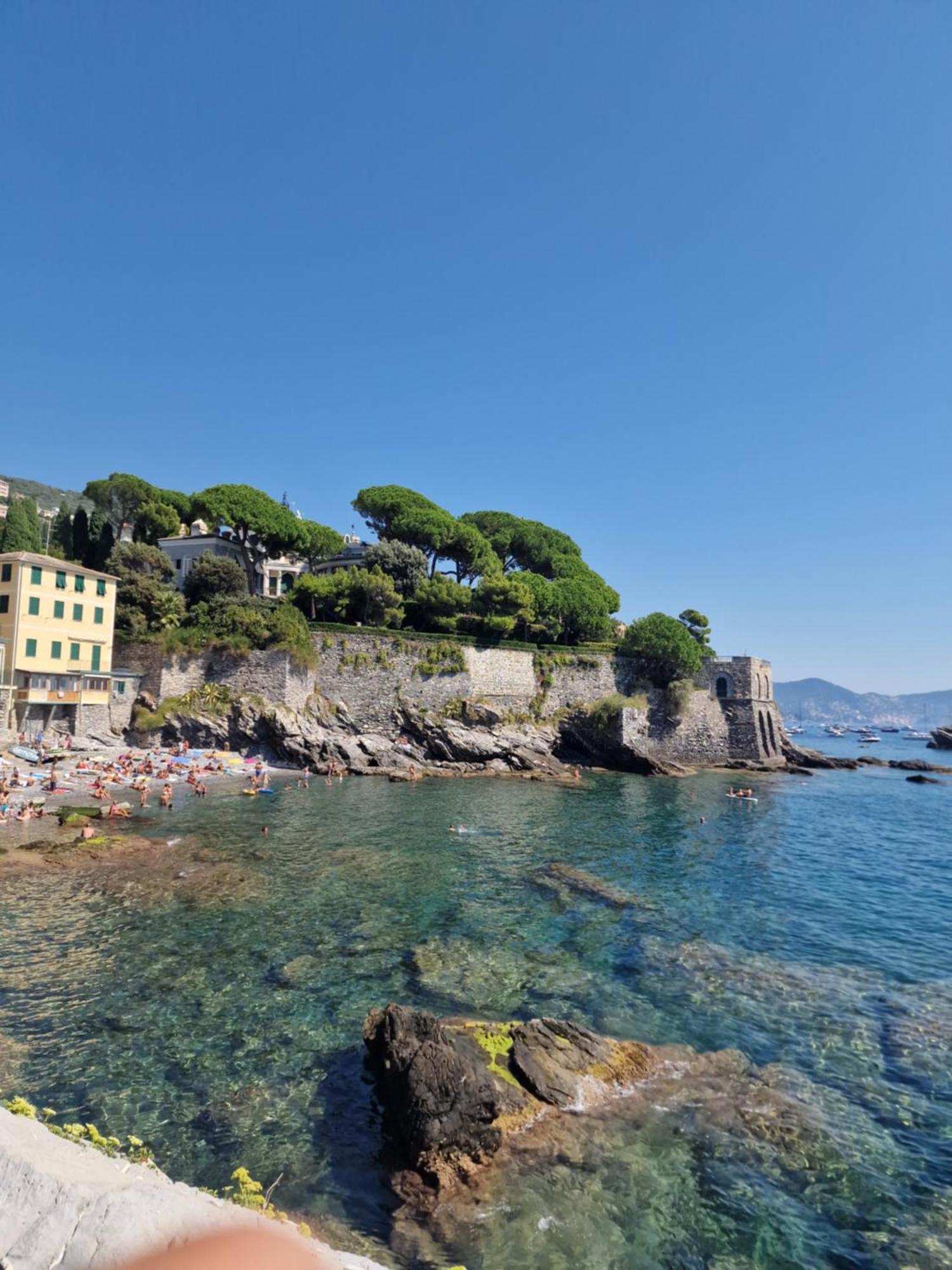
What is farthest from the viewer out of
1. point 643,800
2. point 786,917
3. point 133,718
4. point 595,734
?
point 595,734

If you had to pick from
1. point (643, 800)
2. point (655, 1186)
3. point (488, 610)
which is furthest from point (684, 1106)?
point (488, 610)

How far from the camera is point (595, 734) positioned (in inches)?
2034

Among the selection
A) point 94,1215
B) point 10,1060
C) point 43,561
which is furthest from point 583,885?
point 43,561

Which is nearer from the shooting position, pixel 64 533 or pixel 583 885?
pixel 583 885

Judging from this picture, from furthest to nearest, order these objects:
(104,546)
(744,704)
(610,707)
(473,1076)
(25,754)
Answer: (744,704) → (610,707) → (104,546) → (25,754) → (473,1076)

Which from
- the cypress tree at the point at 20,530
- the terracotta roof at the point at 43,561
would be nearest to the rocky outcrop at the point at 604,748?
the terracotta roof at the point at 43,561

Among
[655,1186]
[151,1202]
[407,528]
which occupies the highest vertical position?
[407,528]

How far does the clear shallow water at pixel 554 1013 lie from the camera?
23.4 feet

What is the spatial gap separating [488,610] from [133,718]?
91.2 ft

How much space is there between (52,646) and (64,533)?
69.3ft

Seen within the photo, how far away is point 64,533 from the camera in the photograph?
174ft

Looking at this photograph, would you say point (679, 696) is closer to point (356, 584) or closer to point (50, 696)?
point (356, 584)

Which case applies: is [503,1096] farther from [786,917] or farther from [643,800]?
[643,800]

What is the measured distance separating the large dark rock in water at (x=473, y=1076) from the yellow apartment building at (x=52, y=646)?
34318mm
